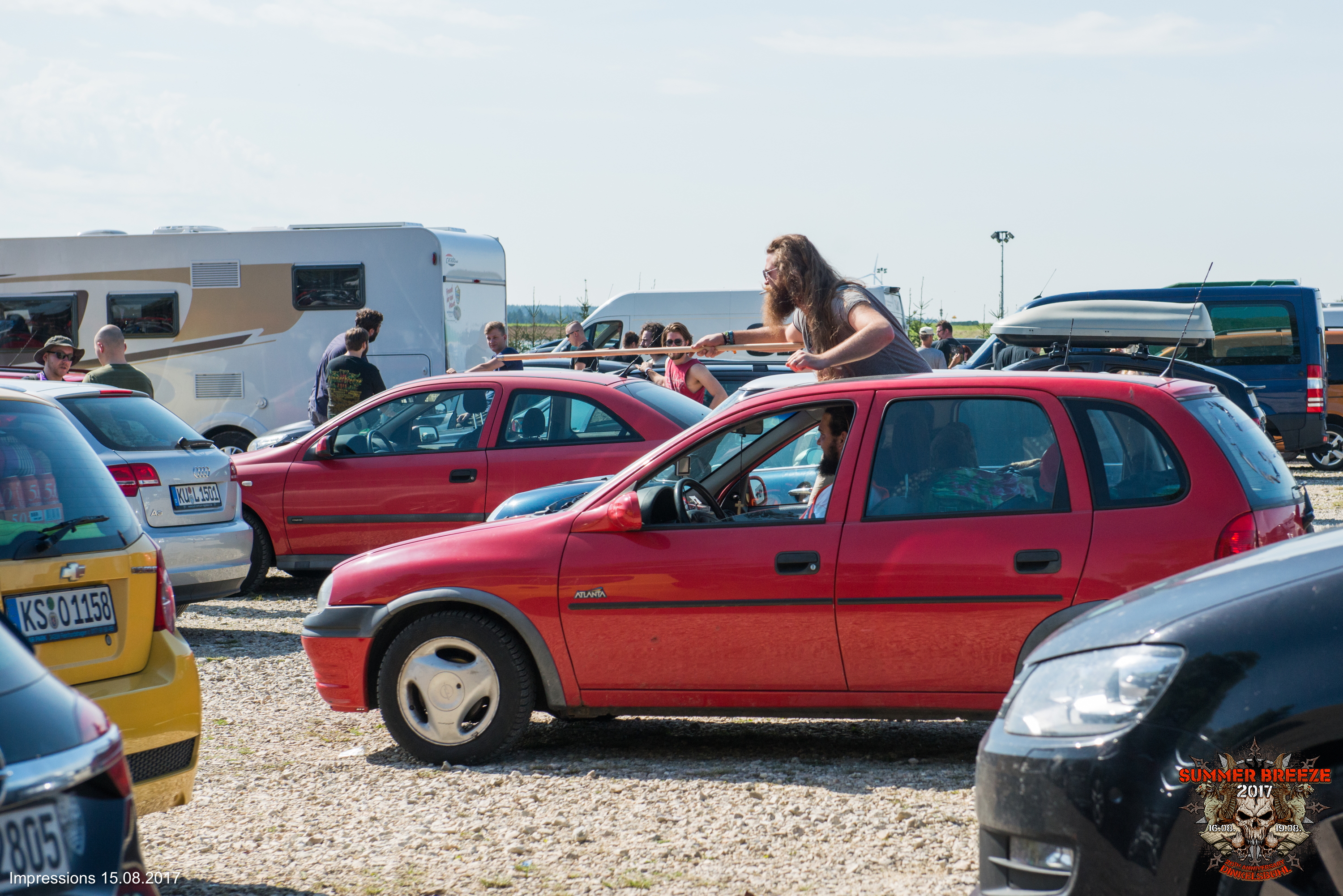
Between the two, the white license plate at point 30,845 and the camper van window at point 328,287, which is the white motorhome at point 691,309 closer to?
the camper van window at point 328,287

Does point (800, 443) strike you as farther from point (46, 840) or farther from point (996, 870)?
point (46, 840)

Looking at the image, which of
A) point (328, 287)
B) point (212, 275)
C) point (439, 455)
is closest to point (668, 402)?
point (439, 455)

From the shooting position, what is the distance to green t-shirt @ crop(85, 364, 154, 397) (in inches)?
393

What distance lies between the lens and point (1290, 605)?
8.13ft

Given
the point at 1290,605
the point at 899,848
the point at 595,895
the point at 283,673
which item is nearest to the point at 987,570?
the point at 899,848

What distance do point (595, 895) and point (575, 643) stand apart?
136 cm

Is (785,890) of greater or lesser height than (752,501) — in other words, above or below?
below

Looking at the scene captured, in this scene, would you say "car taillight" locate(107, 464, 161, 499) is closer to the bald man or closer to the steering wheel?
the bald man

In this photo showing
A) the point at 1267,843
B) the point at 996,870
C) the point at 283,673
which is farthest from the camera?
the point at 283,673

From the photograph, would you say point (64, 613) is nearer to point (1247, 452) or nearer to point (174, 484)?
point (1247, 452)

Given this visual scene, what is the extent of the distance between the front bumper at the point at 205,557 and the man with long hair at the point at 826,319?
377cm

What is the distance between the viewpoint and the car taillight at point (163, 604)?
4336 millimetres

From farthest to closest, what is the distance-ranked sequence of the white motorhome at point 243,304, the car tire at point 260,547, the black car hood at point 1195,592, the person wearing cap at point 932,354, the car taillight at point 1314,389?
the car taillight at point 1314,389 → the white motorhome at point 243,304 → the person wearing cap at point 932,354 → the car tire at point 260,547 → the black car hood at point 1195,592

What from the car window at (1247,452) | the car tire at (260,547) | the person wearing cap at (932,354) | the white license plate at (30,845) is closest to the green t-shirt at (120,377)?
the car tire at (260,547)
